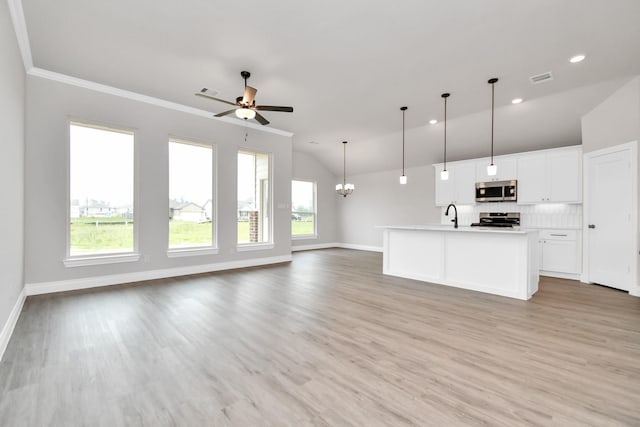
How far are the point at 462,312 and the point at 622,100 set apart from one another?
4.32m

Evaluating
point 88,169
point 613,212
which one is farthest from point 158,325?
point 613,212

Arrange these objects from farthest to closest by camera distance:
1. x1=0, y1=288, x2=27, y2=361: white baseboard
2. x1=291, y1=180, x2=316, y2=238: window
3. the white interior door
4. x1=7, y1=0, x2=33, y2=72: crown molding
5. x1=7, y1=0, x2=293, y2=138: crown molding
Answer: x1=291, y1=180, x2=316, y2=238: window
the white interior door
x1=7, y1=0, x2=293, y2=138: crown molding
x1=7, y1=0, x2=33, y2=72: crown molding
x1=0, y1=288, x2=27, y2=361: white baseboard

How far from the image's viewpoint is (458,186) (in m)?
7.26

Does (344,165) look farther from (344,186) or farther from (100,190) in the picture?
(100,190)

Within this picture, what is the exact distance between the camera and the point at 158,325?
9.85ft

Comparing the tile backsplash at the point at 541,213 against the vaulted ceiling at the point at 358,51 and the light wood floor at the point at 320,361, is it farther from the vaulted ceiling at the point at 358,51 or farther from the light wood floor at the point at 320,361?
the light wood floor at the point at 320,361

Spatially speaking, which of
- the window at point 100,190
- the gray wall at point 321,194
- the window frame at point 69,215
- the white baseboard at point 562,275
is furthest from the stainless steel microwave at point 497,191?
the window at point 100,190

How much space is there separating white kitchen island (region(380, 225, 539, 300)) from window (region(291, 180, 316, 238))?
4473 millimetres

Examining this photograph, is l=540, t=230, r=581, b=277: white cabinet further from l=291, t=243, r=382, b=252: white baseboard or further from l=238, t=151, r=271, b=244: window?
l=238, t=151, r=271, b=244: window

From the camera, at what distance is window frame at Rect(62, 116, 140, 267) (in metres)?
4.32

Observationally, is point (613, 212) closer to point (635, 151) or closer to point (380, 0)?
point (635, 151)

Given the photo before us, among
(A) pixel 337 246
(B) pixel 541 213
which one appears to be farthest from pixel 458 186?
(A) pixel 337 246

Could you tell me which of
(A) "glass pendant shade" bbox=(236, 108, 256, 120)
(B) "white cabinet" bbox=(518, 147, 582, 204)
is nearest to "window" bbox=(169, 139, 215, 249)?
(A) "glass pendant shade" bbox=(236, 108, 256, 120)

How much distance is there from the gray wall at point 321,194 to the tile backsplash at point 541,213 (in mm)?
4642
